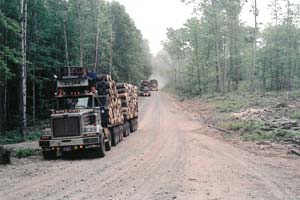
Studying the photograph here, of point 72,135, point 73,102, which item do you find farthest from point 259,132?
point 72,135

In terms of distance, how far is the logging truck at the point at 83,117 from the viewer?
58.9 feet

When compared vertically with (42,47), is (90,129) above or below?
below

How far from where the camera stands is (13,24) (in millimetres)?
19359

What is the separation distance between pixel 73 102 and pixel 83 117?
2241 mm

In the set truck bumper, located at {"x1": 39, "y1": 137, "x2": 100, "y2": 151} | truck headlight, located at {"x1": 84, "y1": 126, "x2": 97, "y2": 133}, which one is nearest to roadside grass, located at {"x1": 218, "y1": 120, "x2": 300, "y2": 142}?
truck headlight, located at {"x1": 84, "y1": 126, "x2": 97, "y2": 133}

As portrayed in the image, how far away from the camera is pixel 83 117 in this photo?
1833cm

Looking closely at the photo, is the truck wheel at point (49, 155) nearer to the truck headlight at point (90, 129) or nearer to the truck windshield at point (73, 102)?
the truck headlight at point (90, 129)

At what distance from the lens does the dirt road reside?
10.7 metres

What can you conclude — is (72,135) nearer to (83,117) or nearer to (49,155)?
(83,117)

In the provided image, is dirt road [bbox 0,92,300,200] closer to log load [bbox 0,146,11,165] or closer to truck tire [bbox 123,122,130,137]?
log load [bbox 0,146,11,165]

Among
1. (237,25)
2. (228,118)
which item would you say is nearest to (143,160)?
(228,118)

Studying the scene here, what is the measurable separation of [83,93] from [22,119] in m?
6.85

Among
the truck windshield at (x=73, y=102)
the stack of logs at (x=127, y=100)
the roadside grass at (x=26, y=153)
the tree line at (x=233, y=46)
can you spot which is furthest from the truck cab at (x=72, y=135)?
the tree line at (x=233, y=46)

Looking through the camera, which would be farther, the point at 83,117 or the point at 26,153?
the point at 26,153
